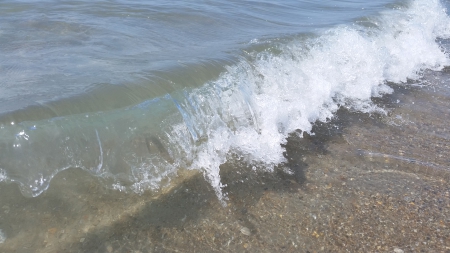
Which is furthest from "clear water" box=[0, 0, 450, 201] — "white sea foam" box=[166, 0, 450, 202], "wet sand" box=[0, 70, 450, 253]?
"wet sand" box=[0, 70, 450, 253]

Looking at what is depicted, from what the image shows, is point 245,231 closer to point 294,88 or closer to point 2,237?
point 2,237

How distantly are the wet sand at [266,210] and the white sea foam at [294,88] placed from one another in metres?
0.32

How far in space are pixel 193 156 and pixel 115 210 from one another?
1.08m

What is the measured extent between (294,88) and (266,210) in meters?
2.70

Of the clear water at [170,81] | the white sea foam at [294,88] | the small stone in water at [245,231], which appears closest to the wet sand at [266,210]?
the small stone in water at [245,231]

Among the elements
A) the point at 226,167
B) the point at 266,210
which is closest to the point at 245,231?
the point at 266,210

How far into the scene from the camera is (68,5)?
838cm

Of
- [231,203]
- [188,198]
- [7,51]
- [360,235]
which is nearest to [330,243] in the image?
[360,235]

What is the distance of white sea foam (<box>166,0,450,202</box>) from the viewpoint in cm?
459

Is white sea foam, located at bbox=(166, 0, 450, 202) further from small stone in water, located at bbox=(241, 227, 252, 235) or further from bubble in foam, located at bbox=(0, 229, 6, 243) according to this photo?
bubble in foam, located at bbox=(0, 229, 6, 243)

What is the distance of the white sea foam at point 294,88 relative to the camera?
4590mm

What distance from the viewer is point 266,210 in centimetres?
367

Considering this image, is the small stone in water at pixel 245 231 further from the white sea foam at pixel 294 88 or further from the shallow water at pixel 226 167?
the white sea foam at pixel 294 88

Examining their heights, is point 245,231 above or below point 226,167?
below
